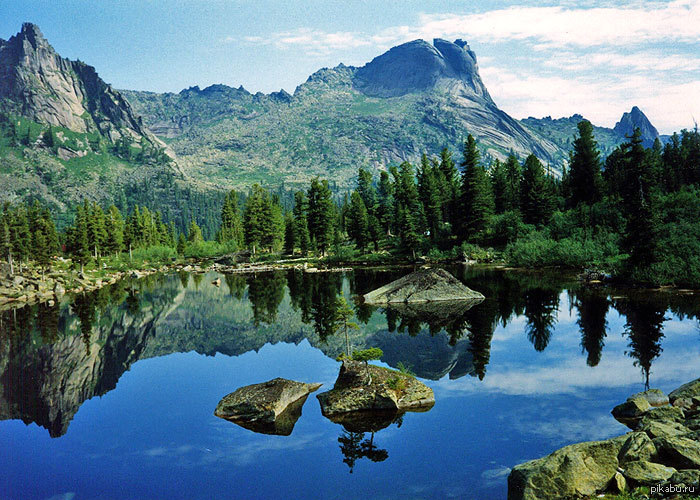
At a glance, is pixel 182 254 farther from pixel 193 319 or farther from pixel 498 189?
pixel 193 319

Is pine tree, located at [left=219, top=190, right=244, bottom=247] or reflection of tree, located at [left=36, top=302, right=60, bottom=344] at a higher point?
pine tree, located at [left=219, top=190, right=244, bottom=247]

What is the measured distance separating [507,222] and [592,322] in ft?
174

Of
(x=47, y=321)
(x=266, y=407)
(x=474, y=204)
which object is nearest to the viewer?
(x=266, y=407)

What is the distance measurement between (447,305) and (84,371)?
28.3m

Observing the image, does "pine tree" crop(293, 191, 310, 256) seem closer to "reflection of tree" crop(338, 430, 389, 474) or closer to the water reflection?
the water reflection

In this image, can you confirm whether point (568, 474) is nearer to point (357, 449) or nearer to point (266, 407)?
point (357, 449)

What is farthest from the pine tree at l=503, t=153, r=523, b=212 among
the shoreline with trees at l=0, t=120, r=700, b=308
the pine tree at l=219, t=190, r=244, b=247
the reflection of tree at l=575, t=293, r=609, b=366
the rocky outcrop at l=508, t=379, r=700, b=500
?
the rocky outcrop at l=508, t=379, r=700, b=500

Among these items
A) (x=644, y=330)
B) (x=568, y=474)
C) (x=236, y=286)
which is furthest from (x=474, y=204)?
(x=568, y=474)

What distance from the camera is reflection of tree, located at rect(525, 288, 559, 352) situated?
1142 inches

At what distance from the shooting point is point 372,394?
749 inches

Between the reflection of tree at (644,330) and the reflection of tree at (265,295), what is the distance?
2679cm

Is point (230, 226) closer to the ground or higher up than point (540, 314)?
higher up

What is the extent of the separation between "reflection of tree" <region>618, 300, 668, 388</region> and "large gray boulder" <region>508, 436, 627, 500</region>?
402 inches

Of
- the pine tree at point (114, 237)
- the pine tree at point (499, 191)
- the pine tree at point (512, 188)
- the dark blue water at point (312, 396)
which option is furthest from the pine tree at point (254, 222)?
Result: the dark blue water at point (312, 396)
